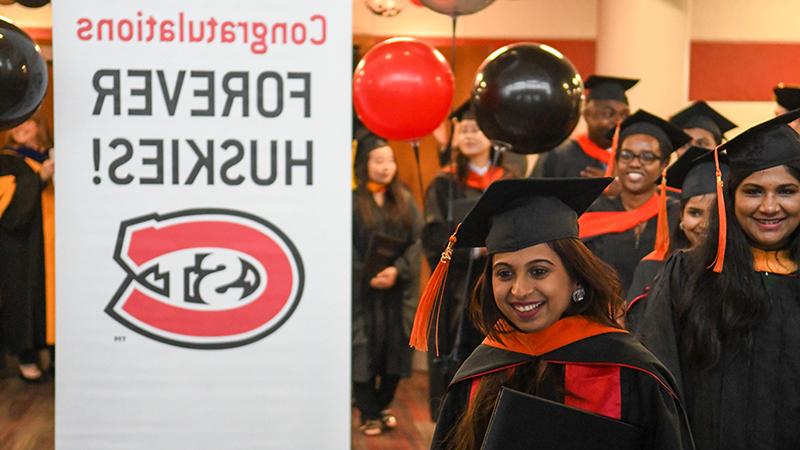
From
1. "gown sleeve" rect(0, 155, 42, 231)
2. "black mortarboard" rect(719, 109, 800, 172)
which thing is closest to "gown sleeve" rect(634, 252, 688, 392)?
"black mortarboard" rect(719, 109, 800, 172)

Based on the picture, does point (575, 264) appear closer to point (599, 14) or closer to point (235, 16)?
point (235, 16)

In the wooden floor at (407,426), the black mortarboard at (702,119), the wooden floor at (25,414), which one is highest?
the black mortarboard at (702,119)

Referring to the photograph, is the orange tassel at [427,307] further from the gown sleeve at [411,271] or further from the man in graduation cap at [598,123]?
the gown sleeve at [411,271]

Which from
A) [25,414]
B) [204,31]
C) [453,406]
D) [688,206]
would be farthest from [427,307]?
[25,414]

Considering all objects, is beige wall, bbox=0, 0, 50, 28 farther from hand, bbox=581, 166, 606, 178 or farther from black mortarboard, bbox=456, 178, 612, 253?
black mortarboard, bbox=456, 178, 612, 253

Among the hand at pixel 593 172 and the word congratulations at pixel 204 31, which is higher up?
the word congratulations at pixel 204 31

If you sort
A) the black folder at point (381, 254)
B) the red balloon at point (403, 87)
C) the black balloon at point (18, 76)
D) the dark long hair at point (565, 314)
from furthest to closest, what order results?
1. the black folder at point (381, 254)
2. the red balloon at point (403, 87)
3. the black balloon at point (18, 76)
4. the dark long hair at point (565, 314)

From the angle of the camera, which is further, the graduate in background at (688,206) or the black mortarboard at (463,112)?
the black mortarboard at (463,112)

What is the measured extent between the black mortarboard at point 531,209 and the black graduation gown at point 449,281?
299cm

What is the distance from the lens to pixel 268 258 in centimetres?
315

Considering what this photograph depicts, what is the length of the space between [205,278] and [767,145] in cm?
157

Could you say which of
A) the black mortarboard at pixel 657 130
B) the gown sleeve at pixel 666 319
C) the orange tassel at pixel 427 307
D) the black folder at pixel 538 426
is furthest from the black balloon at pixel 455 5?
the black folder at pixel 538 426

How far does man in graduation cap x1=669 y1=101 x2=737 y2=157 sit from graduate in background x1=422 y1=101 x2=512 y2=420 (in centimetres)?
96

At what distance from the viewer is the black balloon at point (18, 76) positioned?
326 centimetres
